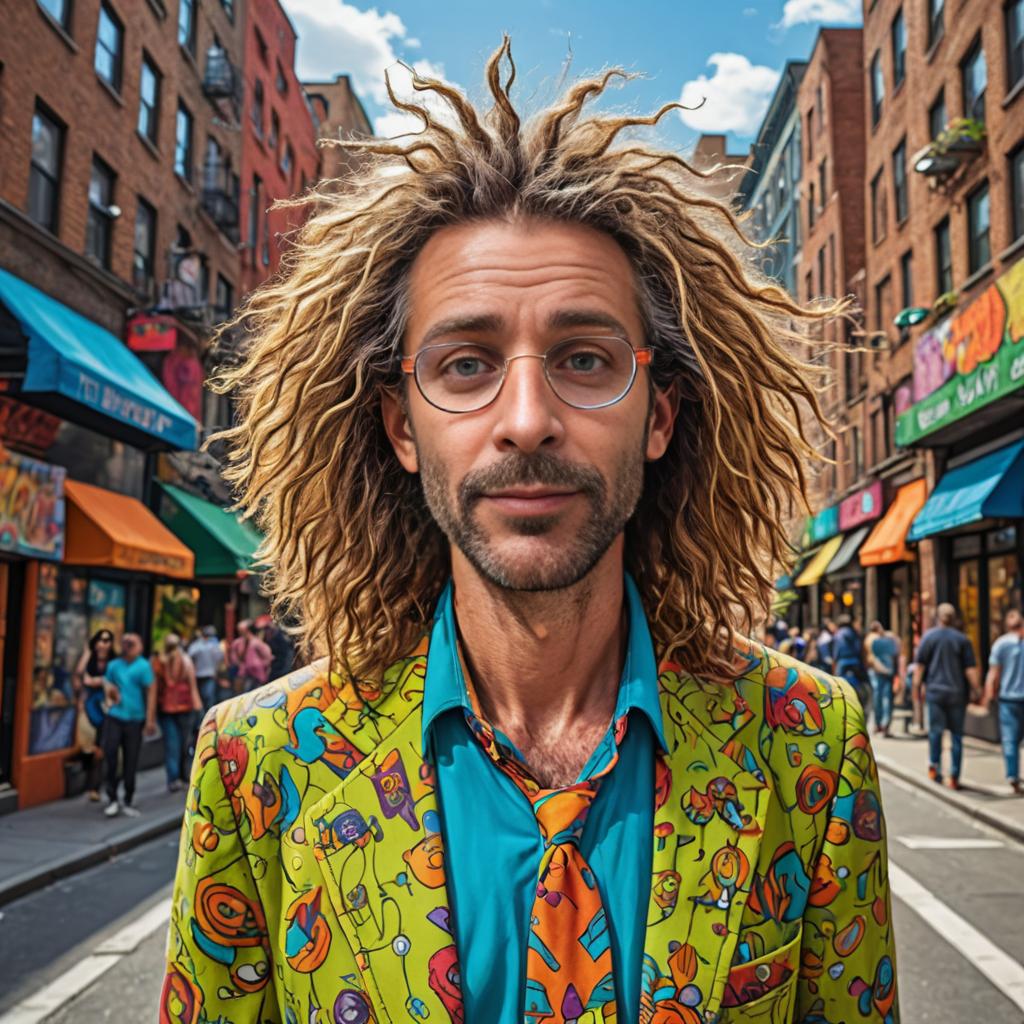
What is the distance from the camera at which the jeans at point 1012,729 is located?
1137cm

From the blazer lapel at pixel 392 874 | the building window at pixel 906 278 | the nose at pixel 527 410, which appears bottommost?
the blazer lapel at pixel 392 874

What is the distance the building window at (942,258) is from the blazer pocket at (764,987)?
21630 mm

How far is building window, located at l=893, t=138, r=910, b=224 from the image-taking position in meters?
25.1

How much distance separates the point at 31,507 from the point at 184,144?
11.4m

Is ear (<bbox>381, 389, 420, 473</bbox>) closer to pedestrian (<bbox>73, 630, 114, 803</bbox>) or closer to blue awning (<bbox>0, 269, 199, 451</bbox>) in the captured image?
blue awning (<bbox>0, 269, 199, 451</bbox>)

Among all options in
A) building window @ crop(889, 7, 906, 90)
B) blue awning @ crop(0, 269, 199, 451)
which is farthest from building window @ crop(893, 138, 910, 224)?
blue awning @ crop(0, 269, 199, 451)

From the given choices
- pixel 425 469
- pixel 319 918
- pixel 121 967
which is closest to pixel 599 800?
pixel 319 918

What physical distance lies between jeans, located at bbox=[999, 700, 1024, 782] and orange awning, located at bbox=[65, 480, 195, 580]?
1060cm

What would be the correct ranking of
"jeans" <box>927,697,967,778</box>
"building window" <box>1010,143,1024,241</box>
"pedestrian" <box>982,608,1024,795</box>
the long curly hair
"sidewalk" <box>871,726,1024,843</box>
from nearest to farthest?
1. the long curly hair
2. "sidewalk" <box>871,726,1024,843</box>
3. "pedestrian" <box>982,608,1024,795</box>
4. "jeans" <box>927,697,967,778</box>
5. "building window" <box>1010,143,1024,241</box>

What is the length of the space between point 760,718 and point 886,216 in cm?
2733

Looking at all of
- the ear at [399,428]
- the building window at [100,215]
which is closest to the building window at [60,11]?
the building window at [100,215]

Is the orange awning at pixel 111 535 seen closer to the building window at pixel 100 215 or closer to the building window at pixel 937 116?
the building window at pixel 100 215

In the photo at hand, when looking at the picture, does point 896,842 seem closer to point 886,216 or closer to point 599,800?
point 599,800

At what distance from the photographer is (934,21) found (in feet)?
72.4
